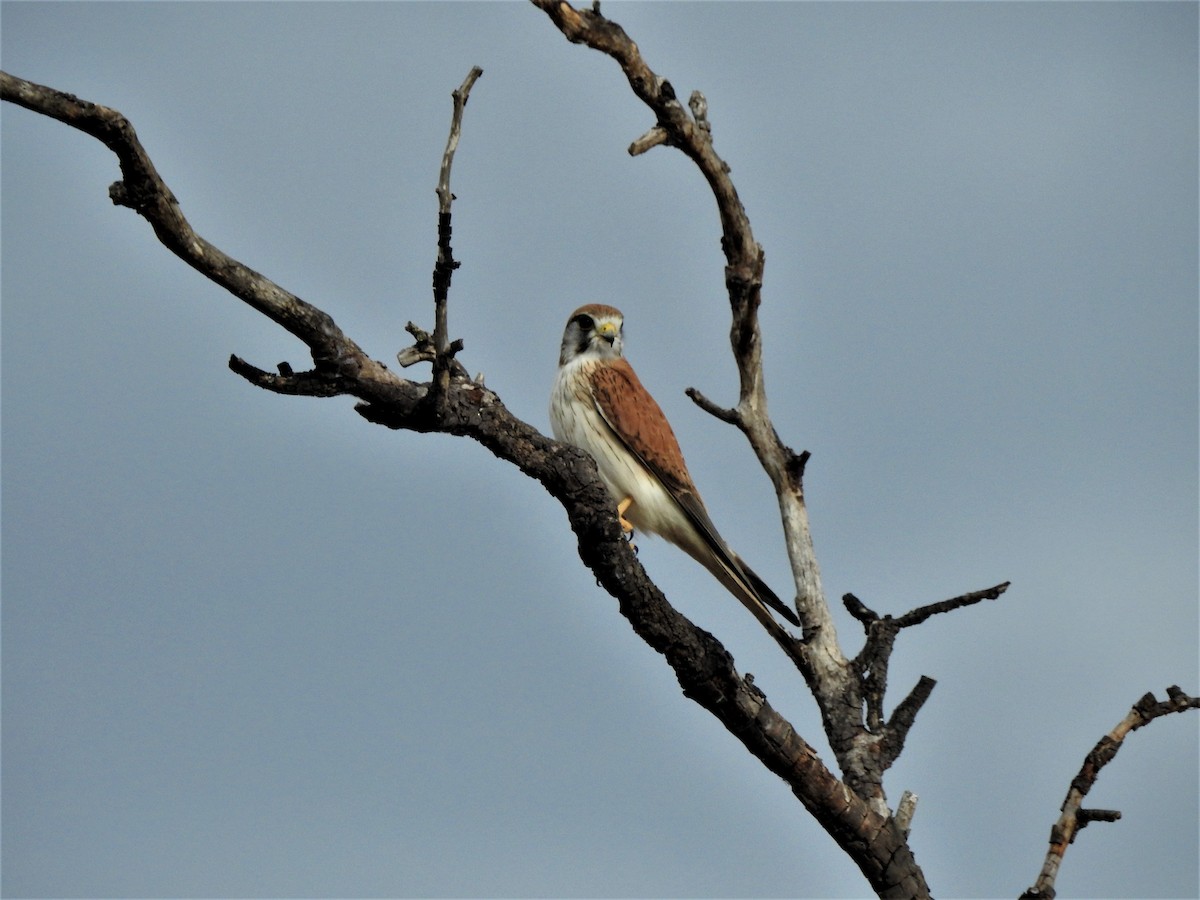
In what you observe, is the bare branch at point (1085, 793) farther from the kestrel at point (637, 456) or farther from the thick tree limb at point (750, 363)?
the kestrel at point (637, 456)

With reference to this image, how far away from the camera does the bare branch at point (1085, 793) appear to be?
5.33 meters

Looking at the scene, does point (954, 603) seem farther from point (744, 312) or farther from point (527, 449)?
point (527, 449)

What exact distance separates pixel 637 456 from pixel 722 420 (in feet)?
1.70

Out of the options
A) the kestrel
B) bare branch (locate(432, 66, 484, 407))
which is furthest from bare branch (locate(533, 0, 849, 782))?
bare branch (locate(432, 66, 484, 407))

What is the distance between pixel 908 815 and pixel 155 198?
3827 mm

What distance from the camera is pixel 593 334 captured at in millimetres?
7703

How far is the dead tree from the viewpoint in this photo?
379 cm

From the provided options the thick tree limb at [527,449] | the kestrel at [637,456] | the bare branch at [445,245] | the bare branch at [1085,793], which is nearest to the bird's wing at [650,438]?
the kestrel at [637,456]

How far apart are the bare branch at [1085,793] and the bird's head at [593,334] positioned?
3499 mm

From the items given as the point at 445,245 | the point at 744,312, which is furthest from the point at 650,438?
the point at 445,245

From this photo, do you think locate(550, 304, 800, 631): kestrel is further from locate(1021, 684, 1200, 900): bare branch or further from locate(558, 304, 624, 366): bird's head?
locate(1021, 684, 1200, 900): bare branch

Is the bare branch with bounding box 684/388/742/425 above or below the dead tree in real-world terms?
above

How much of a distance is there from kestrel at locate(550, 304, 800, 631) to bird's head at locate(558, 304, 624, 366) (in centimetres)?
33

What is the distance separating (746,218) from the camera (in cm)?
667
